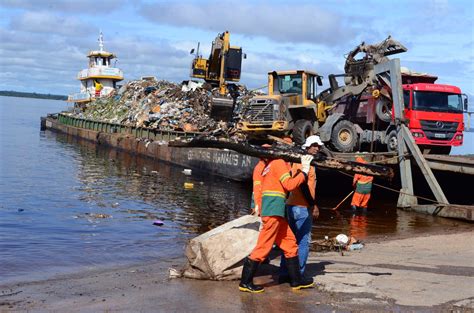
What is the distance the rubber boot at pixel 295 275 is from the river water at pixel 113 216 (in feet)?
11.1

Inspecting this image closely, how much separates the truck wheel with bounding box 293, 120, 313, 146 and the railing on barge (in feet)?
28.9

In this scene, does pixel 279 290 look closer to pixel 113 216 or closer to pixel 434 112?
pixel 113 216

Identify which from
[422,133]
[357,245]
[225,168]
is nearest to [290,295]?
[357,245]

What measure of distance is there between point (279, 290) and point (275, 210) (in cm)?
100

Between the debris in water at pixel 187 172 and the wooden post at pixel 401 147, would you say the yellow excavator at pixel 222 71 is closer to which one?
the debris in water at pixel 187 172

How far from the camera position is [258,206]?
23.7ft

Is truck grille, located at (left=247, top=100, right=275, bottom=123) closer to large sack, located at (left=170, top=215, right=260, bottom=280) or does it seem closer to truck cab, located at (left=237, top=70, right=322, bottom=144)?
truck cab, located at (left=237, top=70, right=322, bottom=144)

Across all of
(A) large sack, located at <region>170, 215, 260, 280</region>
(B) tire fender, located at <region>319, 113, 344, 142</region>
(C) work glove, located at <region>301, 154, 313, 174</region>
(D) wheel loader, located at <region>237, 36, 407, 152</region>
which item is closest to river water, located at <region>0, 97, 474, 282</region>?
(B) tire fender, located at <region>319, 113, 344, 142</region>

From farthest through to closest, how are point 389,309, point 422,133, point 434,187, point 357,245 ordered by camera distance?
1. point 422,133
2. point 434,187
3. point 357,245
4. point 389,309

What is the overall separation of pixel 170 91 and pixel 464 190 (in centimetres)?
1945

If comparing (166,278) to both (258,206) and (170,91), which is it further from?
(170,91)

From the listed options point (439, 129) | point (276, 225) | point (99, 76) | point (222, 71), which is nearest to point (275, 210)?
point (276, 225)

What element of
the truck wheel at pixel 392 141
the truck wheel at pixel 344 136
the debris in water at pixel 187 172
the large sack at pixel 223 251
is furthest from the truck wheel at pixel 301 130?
the large sack at pixel 223 251

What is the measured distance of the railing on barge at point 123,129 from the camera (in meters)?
27.2
